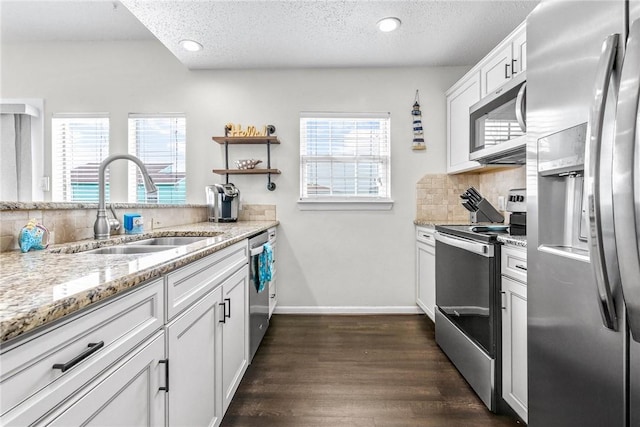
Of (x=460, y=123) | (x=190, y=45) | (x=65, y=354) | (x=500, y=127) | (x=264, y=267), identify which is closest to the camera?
(x=65, y=354)

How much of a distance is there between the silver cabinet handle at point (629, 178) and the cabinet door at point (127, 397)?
45.5 inches

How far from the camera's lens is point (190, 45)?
2.67 metres

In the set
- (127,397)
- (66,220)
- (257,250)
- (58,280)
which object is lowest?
(127,397)

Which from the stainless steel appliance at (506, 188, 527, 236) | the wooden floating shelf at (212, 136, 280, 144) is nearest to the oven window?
the stainless steel appliance at (506, 188, 527, 236)

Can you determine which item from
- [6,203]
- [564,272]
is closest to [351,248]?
[564,272]

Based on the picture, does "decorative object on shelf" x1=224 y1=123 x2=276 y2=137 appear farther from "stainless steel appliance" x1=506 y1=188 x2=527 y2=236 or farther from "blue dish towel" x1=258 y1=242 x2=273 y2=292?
"stainless steel appliance" x1=506 y1=188 x2=527 y2=236

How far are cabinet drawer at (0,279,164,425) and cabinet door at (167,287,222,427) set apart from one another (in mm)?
220

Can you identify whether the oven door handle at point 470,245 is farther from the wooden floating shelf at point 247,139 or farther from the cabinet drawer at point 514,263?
the wooden floating shelf at point 247,139

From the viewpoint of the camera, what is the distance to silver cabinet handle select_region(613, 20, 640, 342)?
26.9 inches

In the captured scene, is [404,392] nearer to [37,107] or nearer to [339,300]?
[339,300]

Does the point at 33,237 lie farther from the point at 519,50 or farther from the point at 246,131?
the point at 519,50

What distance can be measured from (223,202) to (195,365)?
195 cm

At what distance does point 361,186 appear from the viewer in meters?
3.18

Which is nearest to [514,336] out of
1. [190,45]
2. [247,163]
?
[247,163]
